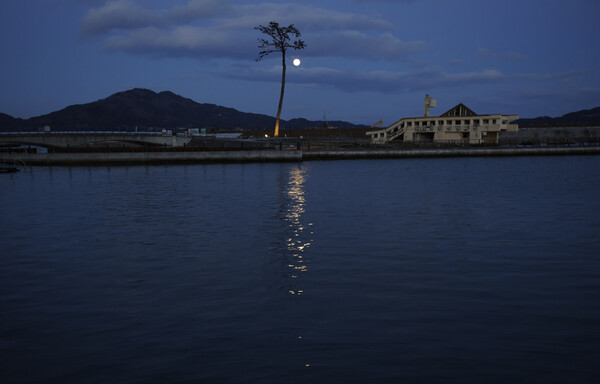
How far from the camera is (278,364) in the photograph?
7.97 meters

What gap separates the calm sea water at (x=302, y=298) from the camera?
794 cm

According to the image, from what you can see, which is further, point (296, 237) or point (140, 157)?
point (140, 157)

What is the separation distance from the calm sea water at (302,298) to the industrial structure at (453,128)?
10171 cm

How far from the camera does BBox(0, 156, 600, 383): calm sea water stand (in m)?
7.94

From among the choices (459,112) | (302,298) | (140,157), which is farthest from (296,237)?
(459,112)

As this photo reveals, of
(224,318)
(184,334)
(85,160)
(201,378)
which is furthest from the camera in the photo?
(85,160)

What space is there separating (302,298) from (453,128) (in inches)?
4708

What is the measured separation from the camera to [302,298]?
11.5 metres

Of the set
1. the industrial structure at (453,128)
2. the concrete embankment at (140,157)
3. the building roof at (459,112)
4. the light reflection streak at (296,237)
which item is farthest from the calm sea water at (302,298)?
the building roof at (459,112)

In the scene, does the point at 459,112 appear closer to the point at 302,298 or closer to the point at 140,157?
the point at 140,157

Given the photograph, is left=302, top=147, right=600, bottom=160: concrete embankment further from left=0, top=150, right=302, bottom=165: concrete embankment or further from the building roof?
the building roof

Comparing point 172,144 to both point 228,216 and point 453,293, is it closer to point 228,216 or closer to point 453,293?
point 228,216

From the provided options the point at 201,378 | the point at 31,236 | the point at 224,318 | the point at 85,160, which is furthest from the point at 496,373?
the point at 85,160

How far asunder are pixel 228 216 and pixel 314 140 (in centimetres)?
8094
